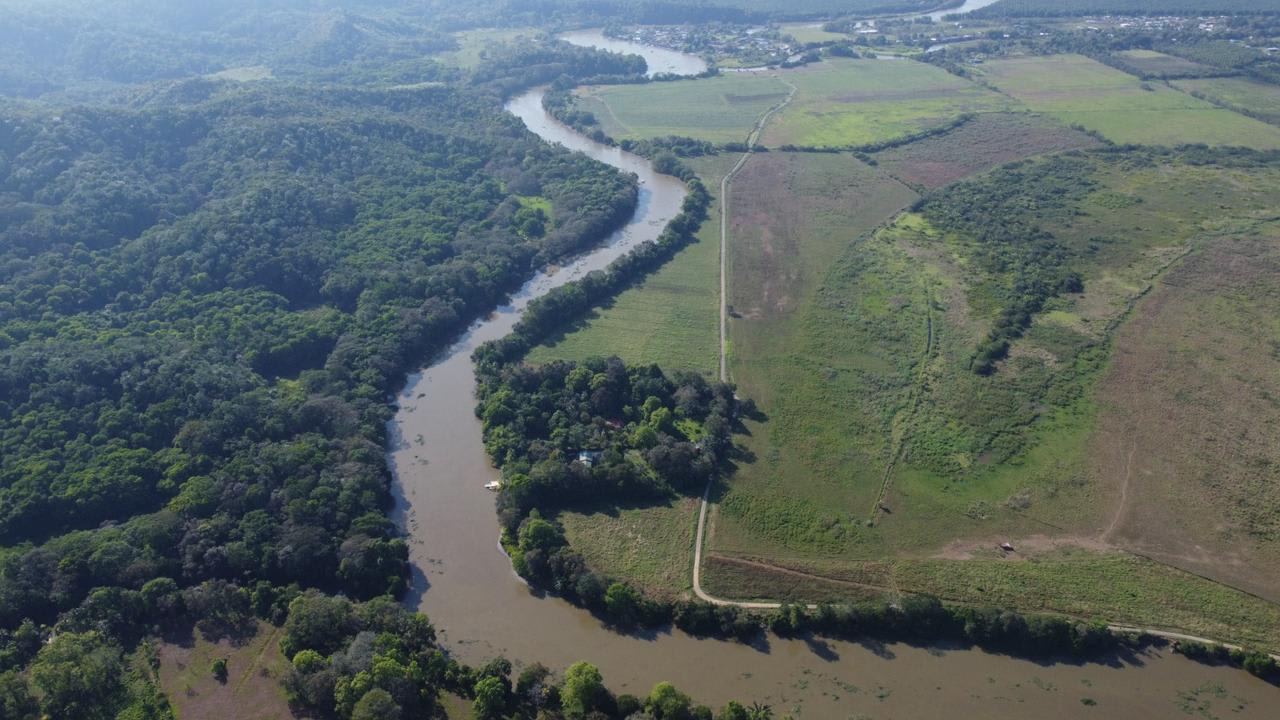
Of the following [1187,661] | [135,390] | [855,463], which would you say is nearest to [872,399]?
[855,463]

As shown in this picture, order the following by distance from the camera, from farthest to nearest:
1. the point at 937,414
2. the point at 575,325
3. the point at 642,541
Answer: the point at 575,325, the point at 937,414, the point at 642,541

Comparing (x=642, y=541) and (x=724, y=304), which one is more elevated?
(x=724, y=304)

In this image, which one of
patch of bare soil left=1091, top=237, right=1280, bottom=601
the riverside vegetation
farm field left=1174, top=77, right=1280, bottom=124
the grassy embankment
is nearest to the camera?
the riverside vegetation

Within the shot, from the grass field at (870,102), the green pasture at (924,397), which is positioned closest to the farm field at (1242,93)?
the grass field at (870,102)

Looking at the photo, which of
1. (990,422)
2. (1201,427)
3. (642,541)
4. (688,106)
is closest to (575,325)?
(642,541)

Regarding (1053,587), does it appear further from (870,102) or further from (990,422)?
(870,102)

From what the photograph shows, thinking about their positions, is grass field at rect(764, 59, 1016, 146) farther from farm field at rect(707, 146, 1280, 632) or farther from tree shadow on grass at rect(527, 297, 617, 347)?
tree shadow on grass at rect(527, 297, 617, 347)

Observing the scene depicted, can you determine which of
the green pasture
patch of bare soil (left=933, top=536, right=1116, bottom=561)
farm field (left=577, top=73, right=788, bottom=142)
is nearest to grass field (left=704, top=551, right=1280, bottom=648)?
patch of bare soil (left=933, top=536, right=1116, bottom=561)
